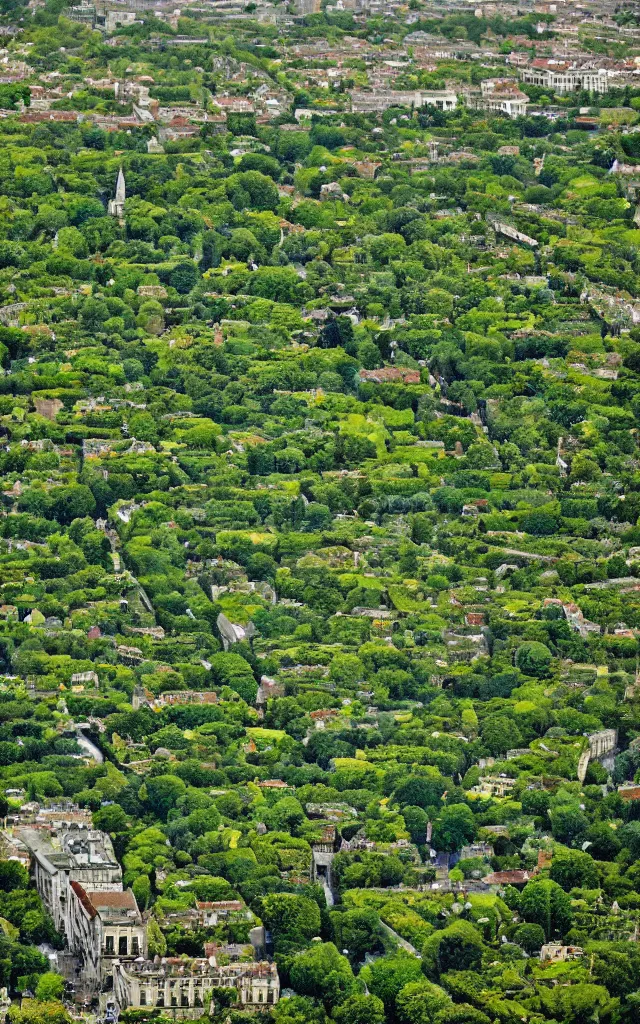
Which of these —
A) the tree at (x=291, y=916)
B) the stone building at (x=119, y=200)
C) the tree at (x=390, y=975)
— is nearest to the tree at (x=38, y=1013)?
the tree at (x=291, y=916)

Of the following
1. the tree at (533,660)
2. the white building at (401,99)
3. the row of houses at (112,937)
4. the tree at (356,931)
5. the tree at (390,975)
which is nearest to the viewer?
the row of houses at (112,937)

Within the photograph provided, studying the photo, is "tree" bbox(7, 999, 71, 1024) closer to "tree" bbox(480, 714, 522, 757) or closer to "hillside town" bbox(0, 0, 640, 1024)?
"hillside town" bbox(0, 0, 640, 1024)

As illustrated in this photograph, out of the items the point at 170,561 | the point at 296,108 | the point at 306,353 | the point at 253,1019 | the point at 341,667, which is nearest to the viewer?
the point at 253,1019

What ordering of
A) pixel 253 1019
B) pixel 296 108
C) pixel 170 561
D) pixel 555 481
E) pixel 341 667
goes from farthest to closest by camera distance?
pixel 296 108 → pixel 555 481 → pixel 170 561 → pixel 341 667 → pixel 253 1019

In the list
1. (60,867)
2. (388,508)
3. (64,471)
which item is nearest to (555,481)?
(388,508)

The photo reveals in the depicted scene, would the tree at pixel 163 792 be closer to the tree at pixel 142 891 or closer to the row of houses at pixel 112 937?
the row of houses at pixel 112 937

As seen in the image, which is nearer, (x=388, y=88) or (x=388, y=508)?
(x=388, y=508)

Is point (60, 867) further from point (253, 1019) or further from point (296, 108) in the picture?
point (296, 108)
